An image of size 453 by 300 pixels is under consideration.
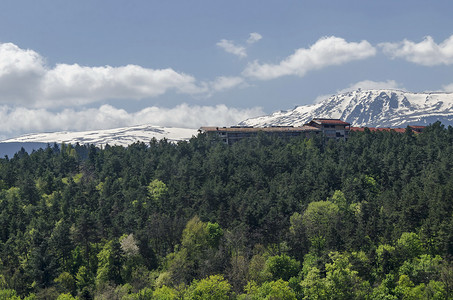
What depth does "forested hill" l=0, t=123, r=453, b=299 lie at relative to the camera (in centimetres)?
10375

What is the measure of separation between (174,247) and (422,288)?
217 feet

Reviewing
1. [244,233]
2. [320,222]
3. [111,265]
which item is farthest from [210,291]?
[320,222]

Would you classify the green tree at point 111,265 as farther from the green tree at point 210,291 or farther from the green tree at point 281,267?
the green tree at point 281,267

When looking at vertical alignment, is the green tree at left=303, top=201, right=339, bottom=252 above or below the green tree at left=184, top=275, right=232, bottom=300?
above

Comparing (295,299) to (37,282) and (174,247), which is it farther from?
(37,282)

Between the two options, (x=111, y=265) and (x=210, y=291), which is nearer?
(x=210, y=291)

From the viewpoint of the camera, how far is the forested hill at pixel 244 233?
10375cm

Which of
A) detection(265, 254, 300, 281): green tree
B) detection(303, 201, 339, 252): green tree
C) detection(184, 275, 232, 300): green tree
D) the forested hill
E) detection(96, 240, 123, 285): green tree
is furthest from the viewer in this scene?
detection(303, 201, 339, 252): green tree

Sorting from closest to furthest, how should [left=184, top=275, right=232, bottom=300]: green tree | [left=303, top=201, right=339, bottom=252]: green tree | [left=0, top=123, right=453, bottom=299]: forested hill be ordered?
[left=184, top=275, right=232, bottom=300]: green tree
[left=0, top=123, right=453, bottom=299]: forested hill
[left=303, top=201, right=339, bottom=252]: green tree

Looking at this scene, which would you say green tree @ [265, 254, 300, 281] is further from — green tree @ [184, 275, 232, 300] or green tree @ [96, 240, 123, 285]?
green tree @ [96, 240, 123, 285]

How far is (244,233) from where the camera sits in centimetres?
13212

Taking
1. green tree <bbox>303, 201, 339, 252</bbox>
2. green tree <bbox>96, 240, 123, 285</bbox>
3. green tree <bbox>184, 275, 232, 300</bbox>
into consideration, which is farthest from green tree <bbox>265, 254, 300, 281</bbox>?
green tree <bbox>96, 240, 123, 285</bbox>

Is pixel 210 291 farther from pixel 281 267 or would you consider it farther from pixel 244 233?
pixel 244 233

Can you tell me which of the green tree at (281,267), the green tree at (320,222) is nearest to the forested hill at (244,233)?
the green tree at (281,267)
